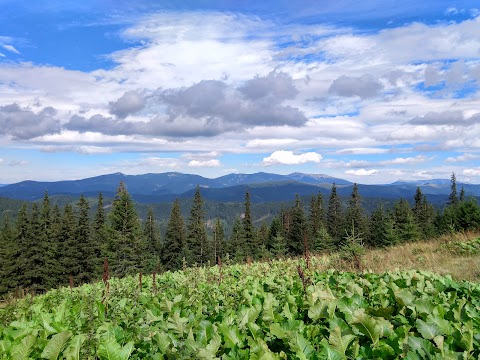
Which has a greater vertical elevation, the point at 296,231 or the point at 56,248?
the point at 56,248

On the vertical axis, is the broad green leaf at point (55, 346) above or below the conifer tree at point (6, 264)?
above

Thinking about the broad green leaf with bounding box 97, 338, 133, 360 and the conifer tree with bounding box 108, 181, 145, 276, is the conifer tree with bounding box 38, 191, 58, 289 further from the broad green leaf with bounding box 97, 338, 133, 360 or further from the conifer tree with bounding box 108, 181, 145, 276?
the broad green leaf with bounding box 97, 338, 133, 360

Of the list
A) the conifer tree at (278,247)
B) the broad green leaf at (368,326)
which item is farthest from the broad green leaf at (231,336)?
the conifer tree at (278,247)

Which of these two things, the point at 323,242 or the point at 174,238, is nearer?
the point at 323,242

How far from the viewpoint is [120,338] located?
2.89 m

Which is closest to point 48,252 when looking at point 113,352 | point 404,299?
point 113,352

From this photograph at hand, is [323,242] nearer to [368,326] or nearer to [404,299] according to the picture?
[404,299]

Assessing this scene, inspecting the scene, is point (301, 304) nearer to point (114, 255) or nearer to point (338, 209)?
point (114, 255)

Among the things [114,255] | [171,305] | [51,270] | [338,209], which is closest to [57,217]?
[51,270]

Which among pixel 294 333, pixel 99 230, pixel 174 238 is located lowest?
pixel 174 238

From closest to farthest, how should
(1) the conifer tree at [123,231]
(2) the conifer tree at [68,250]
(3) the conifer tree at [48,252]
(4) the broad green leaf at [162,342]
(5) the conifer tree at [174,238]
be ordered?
1. (4) the broad green leaf at [162,342]
2. (1) the conifer tree at [123,231]
3. (3) the conifer tree at [48,252]
4. (2) the conifer tree at [68,250]
5. (5) the conifer tree at [174,238]

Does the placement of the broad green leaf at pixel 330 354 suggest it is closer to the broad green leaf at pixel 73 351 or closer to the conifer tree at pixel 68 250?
the broad green leaf at pixel 73 351

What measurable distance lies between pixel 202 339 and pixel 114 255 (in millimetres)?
49205

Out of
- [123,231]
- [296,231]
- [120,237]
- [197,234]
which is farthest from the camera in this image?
[296,231]
